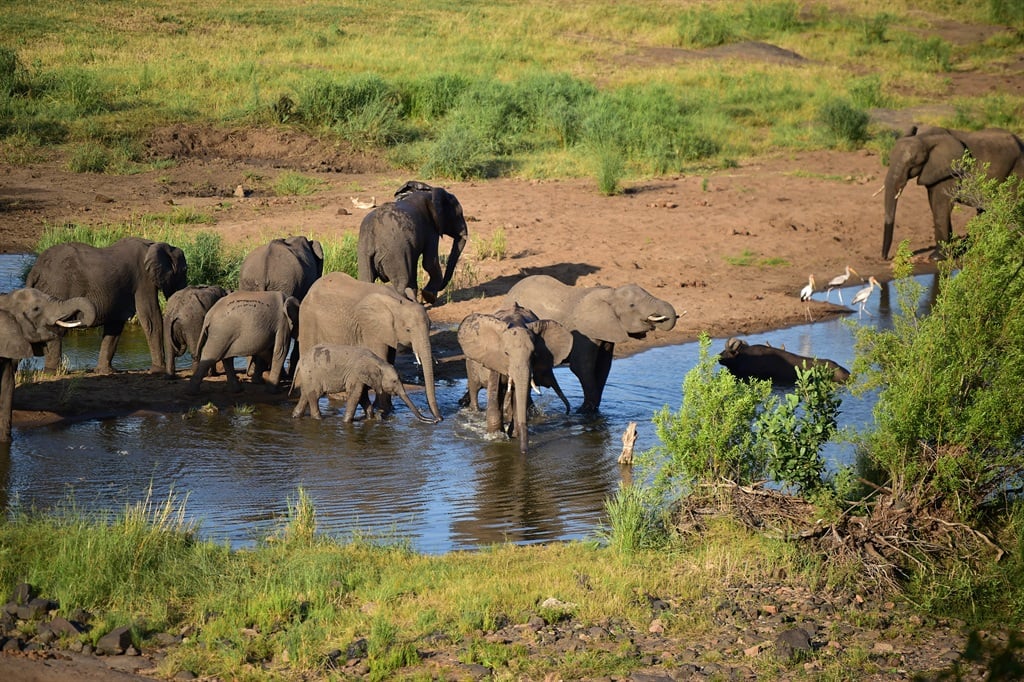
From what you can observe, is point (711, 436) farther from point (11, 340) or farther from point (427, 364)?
point (11, 340)

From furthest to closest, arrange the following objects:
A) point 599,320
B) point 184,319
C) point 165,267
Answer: point 165,267 < point 184,319 < point 599,320

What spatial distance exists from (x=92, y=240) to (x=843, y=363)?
29.6ft

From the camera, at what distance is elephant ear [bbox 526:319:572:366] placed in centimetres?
1077

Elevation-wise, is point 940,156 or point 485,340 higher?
point 940,156

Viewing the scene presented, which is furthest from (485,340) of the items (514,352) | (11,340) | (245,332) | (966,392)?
(966,392)

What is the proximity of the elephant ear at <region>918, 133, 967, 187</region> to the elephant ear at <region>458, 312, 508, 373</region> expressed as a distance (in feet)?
34.8

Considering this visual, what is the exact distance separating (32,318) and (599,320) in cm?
465

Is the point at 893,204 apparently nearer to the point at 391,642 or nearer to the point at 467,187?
the point at 467,187

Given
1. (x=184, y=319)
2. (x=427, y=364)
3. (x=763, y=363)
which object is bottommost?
(x=763, y=363)

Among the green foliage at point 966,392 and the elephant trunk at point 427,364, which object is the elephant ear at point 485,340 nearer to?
the elephant trunk at point 427,364

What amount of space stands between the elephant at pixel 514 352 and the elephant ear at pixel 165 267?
3209 millimetres

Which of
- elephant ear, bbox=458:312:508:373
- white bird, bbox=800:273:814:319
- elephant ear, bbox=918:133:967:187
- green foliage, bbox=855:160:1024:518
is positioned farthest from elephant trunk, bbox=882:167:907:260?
green foliage, bbox=855:160:1024:518

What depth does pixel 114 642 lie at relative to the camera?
20.2ft

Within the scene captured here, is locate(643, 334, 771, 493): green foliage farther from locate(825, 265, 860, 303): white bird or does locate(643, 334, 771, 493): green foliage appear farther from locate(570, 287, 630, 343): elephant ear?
locate(825, 265, 860, 303): white bird
